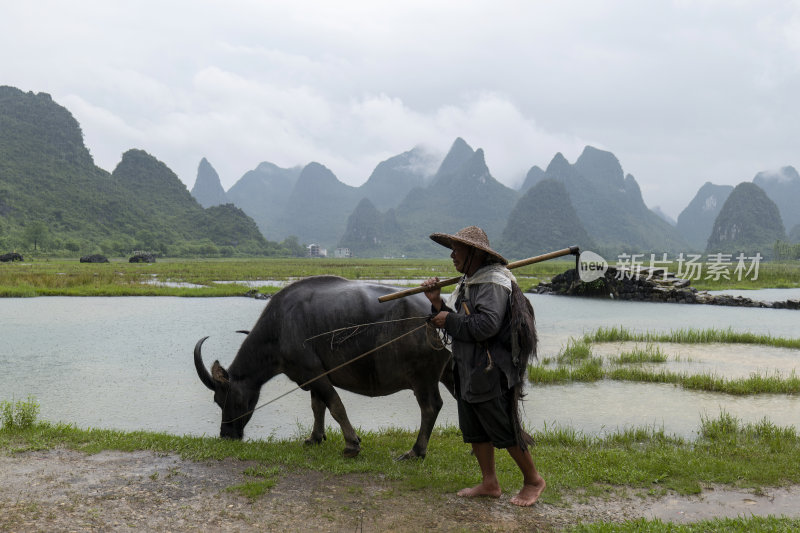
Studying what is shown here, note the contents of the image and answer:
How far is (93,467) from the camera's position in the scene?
423 centimetres

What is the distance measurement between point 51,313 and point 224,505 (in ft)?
50.2

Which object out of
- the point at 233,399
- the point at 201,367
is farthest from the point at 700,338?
the point at 201,367

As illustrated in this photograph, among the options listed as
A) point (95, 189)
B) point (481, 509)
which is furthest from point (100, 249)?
point (481, 509)

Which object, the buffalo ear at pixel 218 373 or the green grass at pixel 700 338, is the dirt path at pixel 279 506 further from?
the green grass at pixel 700 338

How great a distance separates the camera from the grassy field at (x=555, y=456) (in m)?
3.94

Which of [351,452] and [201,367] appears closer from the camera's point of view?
[351,452]

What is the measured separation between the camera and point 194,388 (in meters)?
7.80

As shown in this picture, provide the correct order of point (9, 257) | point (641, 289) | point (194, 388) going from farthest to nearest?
point (9, 257) → point (641, 289) → point (194, 388)

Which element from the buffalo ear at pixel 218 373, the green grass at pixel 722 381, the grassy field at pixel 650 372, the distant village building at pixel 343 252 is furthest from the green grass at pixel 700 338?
the distant village building at pixel 343 252

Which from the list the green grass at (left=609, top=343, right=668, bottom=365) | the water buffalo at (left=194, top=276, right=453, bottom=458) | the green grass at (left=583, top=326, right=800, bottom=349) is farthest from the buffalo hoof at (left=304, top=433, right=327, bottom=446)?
the green grass at (left=583, top=326, right=800, bottom=349)

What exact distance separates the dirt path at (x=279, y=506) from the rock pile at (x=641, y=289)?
771 inches

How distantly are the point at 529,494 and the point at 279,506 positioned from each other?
62.1 inches

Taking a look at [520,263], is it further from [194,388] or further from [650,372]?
[650,372]

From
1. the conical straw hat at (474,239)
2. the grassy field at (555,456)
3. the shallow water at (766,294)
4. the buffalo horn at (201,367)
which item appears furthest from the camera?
the shallow water at (766,294)
